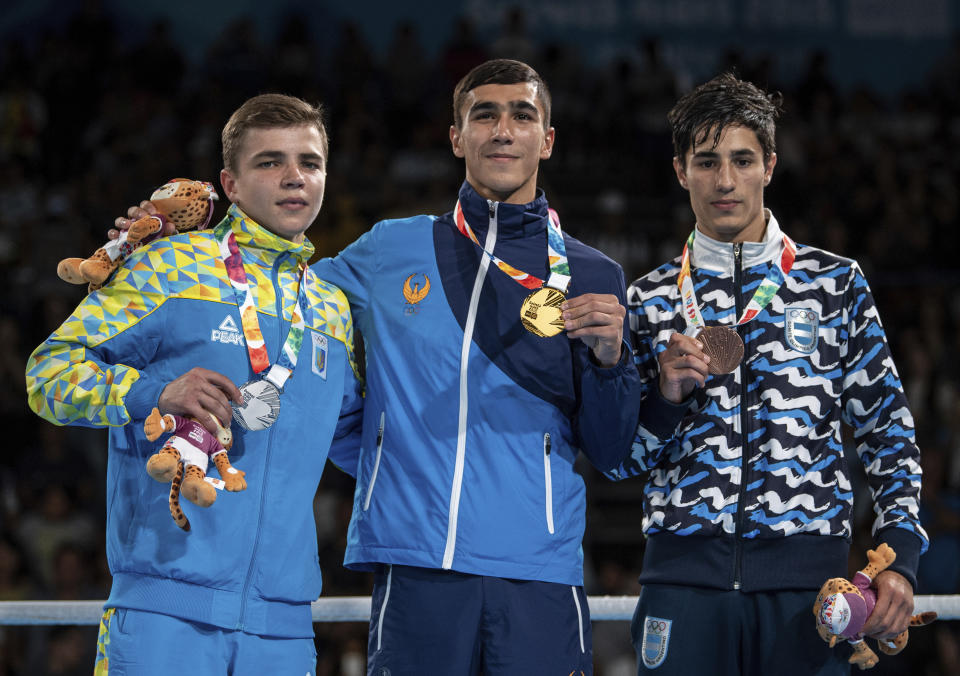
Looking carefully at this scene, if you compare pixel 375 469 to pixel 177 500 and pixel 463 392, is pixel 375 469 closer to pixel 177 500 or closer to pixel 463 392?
pixel 463 392

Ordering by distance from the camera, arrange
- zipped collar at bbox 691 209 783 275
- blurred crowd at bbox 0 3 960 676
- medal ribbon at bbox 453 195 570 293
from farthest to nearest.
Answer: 1. blurred crowd at bbox 0 3 960 676
2. zipped collar at bbox 691 209 783 275
3. medal ribbon at bbox 453 195 570 293

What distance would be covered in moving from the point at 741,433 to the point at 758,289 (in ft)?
1.37

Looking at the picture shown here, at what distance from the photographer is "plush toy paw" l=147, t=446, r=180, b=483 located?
7.99 ft

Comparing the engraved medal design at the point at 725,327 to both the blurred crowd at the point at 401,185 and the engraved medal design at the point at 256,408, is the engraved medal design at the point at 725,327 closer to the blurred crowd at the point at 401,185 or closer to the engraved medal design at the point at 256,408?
the engraved medal design at the point at 256,408

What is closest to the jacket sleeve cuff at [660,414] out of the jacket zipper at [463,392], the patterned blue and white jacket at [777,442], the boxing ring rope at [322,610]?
the patterned blue and white jacket at [777,442]

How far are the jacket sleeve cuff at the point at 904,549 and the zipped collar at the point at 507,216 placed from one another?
1.29 meters

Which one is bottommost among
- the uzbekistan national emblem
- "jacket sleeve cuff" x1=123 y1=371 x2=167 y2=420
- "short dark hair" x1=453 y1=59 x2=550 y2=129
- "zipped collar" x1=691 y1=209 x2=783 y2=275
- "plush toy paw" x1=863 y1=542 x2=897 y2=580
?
"plush toy paw" x1=863 y1=542 x2=897 y2=580

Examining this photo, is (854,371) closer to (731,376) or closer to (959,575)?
(731,376)

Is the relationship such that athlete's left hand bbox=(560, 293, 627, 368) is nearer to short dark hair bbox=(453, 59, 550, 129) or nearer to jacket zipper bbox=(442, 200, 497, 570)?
jacket zipper bbox=(442, 200, 497, 570)

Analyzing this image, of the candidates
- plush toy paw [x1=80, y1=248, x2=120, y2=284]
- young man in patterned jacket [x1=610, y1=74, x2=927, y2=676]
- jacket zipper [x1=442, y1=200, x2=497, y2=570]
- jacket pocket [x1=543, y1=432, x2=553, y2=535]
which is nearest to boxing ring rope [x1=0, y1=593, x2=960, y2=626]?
young man in patterned jacket [x1=610, y1=74, x2=927, y2=676]

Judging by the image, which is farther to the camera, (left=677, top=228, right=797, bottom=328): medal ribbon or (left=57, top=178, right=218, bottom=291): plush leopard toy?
(left=677, top=228, right=797, bottom=328): medal ribbon

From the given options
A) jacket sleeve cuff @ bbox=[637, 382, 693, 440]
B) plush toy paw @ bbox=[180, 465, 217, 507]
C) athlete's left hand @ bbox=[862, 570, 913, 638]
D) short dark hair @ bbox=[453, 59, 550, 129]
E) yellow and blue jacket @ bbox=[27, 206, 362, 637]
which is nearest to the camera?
plush toy paw @ bbox=[180, 465, 217, 507]

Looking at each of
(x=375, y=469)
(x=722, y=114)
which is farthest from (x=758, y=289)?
(x=375, y=469)

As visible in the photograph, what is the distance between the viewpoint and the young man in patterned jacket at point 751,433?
9.51 feet
